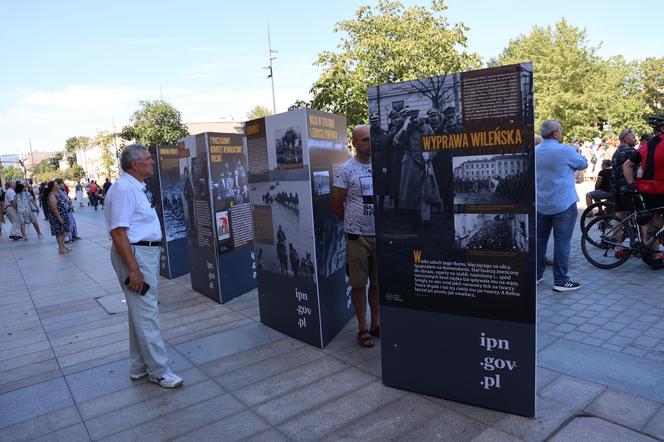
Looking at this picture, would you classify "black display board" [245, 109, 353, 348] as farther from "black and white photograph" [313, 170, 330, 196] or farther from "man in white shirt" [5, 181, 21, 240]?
→ "man in white shirt" [5, 181, 21, 240]

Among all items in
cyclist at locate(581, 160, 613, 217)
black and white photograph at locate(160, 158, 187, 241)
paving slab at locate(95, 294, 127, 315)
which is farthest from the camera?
cyclist at locate(581, 160, 613, 217)

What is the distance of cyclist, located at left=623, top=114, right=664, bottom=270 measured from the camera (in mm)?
5629

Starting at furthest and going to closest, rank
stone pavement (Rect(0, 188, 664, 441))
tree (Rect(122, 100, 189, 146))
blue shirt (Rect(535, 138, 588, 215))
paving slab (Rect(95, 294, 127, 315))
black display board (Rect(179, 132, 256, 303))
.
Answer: tree (Rect(122, 100, 189, 146)) → paving slab (Rect(95, 294, 127, 315)) → black display board (Rect(179, 132, 256, 303)) → blue shirt (Rect(535, 138, 588, 215)) → stone pavement (Rect(0, 188, 664, 441))

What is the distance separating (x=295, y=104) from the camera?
659 inches

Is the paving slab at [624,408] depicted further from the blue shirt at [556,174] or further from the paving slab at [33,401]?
the paving slab at [33,401]

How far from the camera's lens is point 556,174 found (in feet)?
17.7

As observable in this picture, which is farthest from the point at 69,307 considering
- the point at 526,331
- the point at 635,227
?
the point at 635,227

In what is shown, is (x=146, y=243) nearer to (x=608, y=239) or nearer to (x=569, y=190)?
Result: (x=569, y=190)

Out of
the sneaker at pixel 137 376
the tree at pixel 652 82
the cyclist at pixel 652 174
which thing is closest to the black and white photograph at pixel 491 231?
the sneaker at pixel 137 376

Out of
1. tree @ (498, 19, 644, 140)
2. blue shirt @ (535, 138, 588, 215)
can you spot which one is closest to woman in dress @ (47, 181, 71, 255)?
blue shirt @ (535, 138, 588, 215)

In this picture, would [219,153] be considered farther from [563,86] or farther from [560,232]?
[563,86]

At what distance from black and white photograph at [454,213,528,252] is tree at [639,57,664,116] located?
1602 inches

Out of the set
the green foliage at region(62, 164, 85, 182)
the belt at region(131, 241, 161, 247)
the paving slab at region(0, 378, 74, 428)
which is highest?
the green foliage at region(62, 164, 85, 182)

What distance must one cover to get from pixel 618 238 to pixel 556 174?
185 cm
